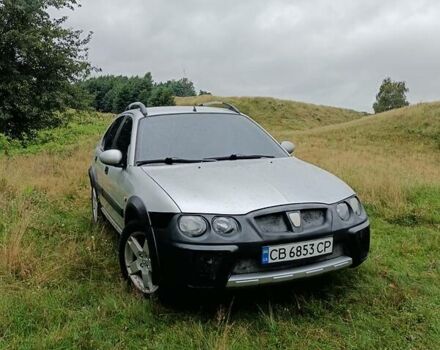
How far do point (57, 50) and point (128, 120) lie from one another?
10656 mm

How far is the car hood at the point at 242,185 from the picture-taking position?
311 centimetres

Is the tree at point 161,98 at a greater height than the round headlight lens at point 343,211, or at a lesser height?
greater

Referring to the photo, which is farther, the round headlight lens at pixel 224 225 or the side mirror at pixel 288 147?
the side mirror at pixel 288 147

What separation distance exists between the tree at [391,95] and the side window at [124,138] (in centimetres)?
7000

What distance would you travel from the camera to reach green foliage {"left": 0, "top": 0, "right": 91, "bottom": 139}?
508 inches

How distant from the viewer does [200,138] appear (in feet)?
14.4

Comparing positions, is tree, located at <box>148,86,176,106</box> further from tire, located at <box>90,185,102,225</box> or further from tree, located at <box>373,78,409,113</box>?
tire, located at <box>90,185,102,225</box>

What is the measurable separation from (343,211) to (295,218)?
527mm

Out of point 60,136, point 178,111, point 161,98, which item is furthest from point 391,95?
point 178,111

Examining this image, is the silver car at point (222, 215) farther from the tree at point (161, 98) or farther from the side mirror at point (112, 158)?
the tree at point (161, 98)

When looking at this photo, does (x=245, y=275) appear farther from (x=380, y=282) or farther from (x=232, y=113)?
(x=232, y=113)

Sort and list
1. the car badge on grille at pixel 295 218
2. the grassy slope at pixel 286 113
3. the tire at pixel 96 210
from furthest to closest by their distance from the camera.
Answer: the grassy slope at pixel 286 113 → the tire at pixel 96 210 → the car badge on grille at pixel 295 218

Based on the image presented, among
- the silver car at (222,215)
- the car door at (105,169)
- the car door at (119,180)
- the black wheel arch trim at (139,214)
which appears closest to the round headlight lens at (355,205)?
the silver car at (222,215)

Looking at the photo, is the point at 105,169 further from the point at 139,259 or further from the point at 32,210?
the point at 139,259
